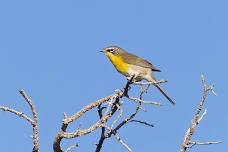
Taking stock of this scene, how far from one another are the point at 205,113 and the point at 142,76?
5.96 metres

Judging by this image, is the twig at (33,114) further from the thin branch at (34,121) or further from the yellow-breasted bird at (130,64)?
the yellow-breasted bird at (130,64)

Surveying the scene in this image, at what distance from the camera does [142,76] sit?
1114 cm

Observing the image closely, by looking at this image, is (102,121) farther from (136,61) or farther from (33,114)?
(136,61)

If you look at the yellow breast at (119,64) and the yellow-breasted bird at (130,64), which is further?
the yellow breast at (119,64)

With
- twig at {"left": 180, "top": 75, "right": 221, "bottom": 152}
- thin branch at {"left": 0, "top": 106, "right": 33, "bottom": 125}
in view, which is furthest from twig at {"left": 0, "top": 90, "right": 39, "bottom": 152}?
twig at {"left": 180, "top": 75, "right": 221, "bottom": 152}

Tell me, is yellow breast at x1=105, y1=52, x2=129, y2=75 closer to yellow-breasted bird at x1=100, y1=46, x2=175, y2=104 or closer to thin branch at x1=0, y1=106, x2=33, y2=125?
yellow-breasted bird at x1=100, y1=46, x2=175, y2=104

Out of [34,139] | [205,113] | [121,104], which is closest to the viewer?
[34,139]

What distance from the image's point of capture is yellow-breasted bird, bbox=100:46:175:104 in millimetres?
11234

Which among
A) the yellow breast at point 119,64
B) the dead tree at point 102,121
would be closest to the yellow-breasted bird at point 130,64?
the yellow breast at point 119,64

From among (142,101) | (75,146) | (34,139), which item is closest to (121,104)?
(142,101)

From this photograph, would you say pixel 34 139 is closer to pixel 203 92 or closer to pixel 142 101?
pixel 142 101

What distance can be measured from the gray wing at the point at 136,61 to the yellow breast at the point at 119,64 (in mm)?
108

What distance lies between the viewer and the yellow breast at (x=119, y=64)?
11768 millimetres

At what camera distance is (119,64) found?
11.9m
